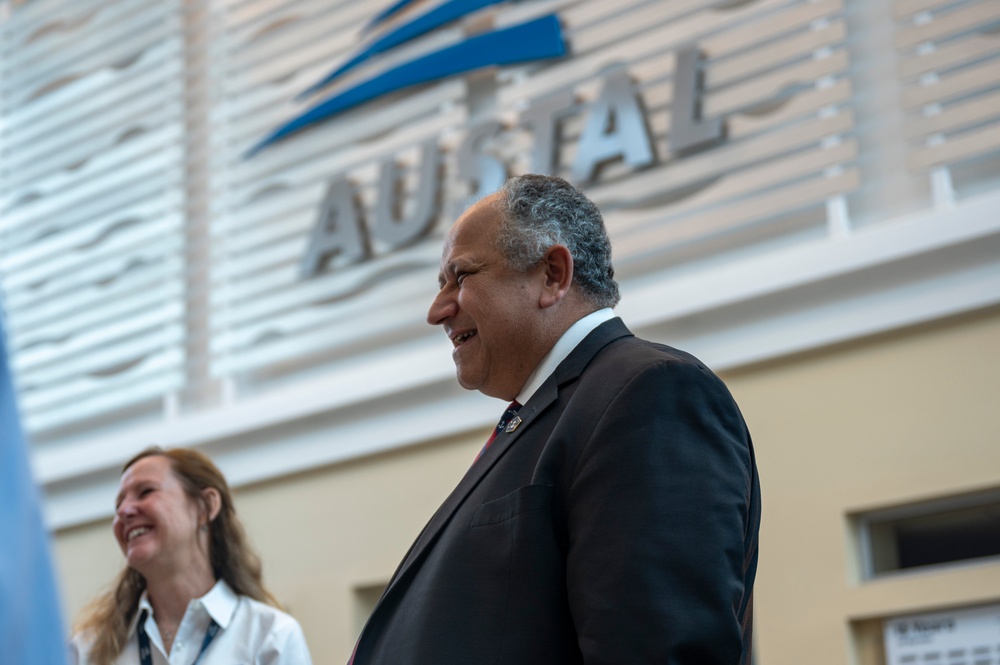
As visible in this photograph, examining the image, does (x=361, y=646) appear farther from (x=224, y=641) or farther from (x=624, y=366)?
(x=224, y=641)

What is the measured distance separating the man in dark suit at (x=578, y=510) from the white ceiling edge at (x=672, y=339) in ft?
8.20

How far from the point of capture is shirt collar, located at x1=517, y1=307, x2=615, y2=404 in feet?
7.27

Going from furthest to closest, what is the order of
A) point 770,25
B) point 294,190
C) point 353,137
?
point 294,190
point 353,137
point 770,25

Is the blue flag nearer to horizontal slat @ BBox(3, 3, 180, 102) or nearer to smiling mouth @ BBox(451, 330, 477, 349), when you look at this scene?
smiling mouth @ BBox(451, 330, 477, 349)

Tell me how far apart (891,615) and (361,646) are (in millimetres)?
2801

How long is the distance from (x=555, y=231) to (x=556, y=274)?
92 mm

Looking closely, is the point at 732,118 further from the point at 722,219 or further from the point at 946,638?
the point at 946,638

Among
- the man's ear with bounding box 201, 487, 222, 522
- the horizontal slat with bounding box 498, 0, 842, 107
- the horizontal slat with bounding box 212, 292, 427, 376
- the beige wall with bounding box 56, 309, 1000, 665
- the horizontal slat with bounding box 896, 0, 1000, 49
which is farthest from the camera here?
the horizontal slat with bounding box 212, 292, 427, 376

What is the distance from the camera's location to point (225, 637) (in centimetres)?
346

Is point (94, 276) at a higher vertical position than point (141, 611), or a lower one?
higher

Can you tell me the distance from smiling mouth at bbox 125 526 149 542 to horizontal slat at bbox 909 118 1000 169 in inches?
118

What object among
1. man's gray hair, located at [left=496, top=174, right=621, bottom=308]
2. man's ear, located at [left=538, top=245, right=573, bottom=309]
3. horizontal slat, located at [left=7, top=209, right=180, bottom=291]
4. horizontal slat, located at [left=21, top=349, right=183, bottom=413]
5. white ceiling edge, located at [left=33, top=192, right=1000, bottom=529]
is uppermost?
horizontal slat, located at [left=7, top=209, right=180, bottom=291]

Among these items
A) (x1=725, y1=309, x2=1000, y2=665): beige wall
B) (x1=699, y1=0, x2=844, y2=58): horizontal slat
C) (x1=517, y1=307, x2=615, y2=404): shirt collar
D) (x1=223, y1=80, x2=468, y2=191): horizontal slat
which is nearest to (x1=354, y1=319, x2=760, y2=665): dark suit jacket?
(x1=517, y1=307, x2=615, y2=404): shirt collar

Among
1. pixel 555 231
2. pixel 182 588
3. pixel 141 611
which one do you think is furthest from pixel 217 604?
pixel 555 231
